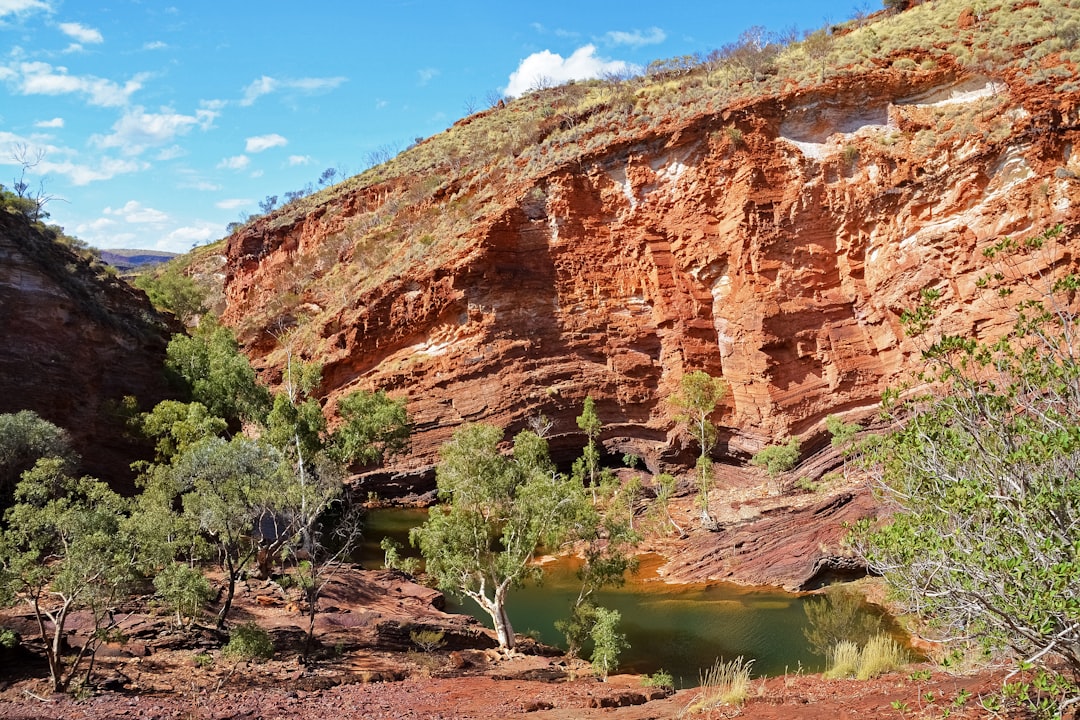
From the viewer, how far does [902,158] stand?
2927cm

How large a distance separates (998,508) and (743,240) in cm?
2710

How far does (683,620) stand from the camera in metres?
18.6

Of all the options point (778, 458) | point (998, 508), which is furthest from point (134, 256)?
point (998, 508)

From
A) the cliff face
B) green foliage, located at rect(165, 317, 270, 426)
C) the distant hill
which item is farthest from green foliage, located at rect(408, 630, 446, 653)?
the distant hill

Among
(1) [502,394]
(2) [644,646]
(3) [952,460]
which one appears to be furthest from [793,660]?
(1) [502,394]

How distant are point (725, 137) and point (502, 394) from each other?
1529 cm

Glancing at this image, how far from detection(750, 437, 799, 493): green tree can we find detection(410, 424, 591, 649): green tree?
1470 cm

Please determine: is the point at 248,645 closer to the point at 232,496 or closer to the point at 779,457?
the point at 232,496

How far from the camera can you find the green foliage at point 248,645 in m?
12.6

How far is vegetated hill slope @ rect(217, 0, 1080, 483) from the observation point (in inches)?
1099

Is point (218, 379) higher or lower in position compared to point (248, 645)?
higher

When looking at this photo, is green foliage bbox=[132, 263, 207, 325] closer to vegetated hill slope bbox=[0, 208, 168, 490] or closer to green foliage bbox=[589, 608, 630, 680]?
vegetated hill slope bbox=[0, 208, 168, 490]

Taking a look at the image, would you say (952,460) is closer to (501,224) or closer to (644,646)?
(644,646)

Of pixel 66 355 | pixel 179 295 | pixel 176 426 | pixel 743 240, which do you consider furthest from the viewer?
pixel 179 295
